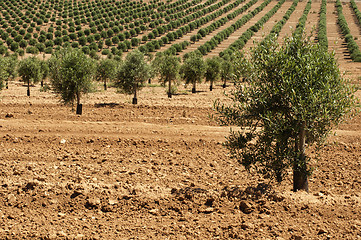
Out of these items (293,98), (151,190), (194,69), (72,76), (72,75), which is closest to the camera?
(293,98)

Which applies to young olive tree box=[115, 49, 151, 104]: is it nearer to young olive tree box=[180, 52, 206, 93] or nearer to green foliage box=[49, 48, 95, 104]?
green foliage box=[49, 48, 95, 104]

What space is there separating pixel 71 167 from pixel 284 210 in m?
11.4

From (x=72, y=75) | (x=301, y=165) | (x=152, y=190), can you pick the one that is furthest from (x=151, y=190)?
(x=72, y=75)

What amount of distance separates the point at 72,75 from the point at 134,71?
1336cm

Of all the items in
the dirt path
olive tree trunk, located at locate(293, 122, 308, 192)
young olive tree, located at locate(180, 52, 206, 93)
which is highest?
young olive tree, located at locate(180, 52, 206, 93)

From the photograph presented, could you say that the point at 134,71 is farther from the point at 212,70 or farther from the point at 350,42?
the point at 350,42

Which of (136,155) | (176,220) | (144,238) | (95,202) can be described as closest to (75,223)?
(95,202)

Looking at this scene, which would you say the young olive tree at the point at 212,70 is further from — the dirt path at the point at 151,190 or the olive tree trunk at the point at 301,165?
the olive tree trunk at the point at 301,165

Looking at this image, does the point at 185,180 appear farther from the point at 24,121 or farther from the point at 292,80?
the point at 24,121

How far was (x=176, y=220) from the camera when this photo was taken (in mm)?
14570

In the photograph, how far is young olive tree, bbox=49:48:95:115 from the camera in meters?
33.3

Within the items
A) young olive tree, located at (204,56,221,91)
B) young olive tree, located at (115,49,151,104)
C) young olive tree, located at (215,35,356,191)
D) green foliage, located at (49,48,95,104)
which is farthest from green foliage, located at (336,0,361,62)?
young olive tree, located at (215,35,356,191)

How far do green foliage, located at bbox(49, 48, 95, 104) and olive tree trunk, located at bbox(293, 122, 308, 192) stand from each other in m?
23.2

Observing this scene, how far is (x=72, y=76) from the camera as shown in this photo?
33.1 meters
